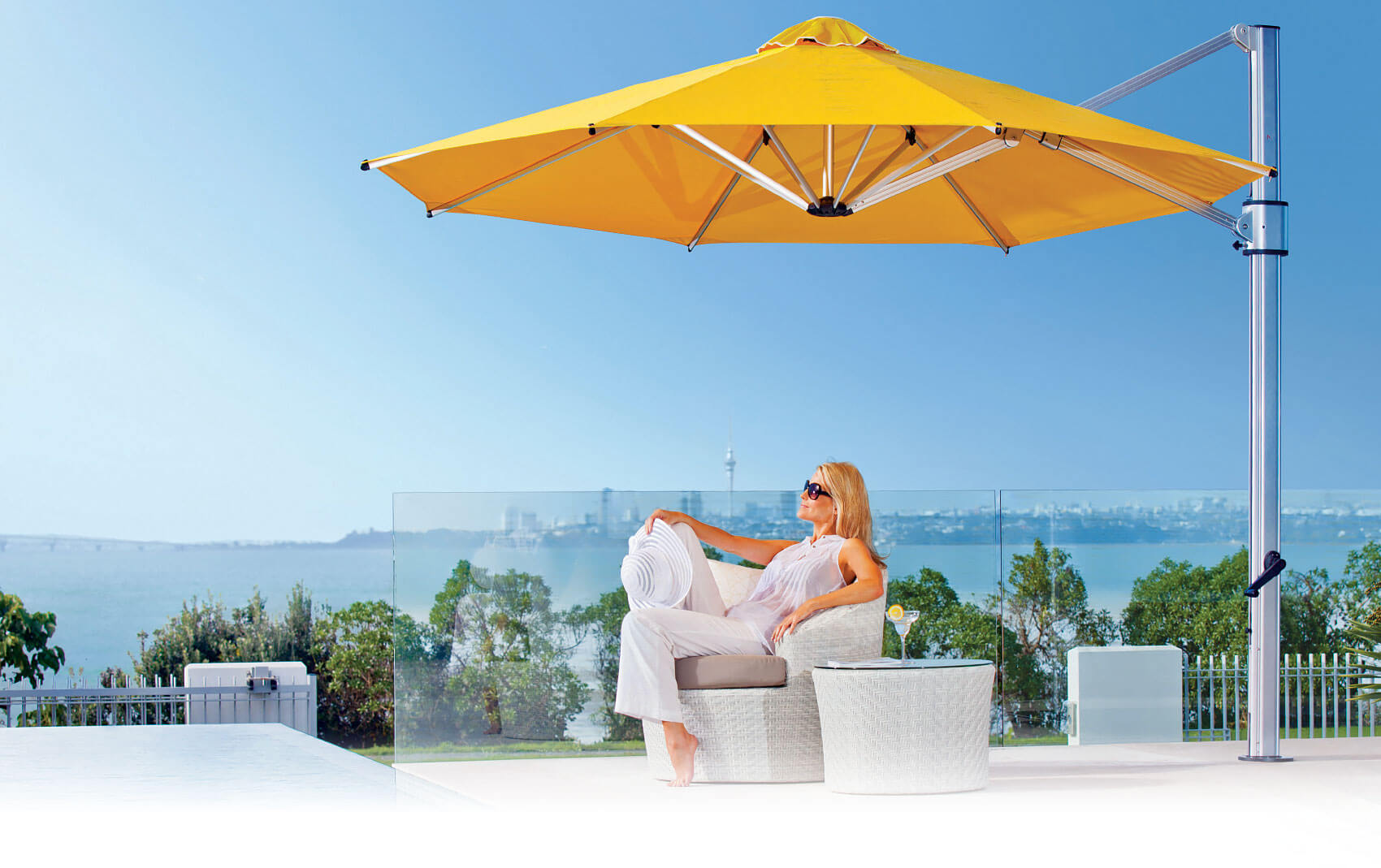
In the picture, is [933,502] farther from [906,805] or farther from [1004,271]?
[1004,271]

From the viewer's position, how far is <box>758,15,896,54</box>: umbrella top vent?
15.5 feet

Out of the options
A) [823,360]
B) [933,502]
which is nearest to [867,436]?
[823,360]

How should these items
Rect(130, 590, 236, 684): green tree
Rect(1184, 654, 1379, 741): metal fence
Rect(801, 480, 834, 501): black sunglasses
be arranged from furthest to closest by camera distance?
Rect(130, 590, 236, 684): green tree
Rect(1184, 654, 1379, 741): metal fence
Rect(801, 480, 834, 501): black sunglasses

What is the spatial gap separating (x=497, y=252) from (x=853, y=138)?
59.8 feet

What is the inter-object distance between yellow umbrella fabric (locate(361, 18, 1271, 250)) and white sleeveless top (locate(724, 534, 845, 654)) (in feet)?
4.22

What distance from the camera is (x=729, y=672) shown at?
4.89 meters

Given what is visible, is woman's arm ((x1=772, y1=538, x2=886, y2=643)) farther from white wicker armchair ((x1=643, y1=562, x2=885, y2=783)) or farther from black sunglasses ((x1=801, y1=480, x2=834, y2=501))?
black sunglasses ((x1=801, y1=480, x2=834, y2=501))

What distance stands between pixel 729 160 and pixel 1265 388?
236cm

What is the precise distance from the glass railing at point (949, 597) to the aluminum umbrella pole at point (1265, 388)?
2.62ft

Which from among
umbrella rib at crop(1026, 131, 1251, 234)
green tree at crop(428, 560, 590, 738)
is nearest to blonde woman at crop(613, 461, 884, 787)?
green tree at crop(428, 560, 590, 738)

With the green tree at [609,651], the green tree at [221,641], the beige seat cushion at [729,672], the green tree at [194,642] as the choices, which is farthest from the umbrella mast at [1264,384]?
the green tree at [194,642]

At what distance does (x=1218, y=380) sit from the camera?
18969 mm

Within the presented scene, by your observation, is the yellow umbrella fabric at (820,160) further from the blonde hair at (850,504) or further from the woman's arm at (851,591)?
the woman's arm at (851,591)

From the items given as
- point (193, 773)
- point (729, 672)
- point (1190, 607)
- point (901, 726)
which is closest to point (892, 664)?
point (901, 726)
